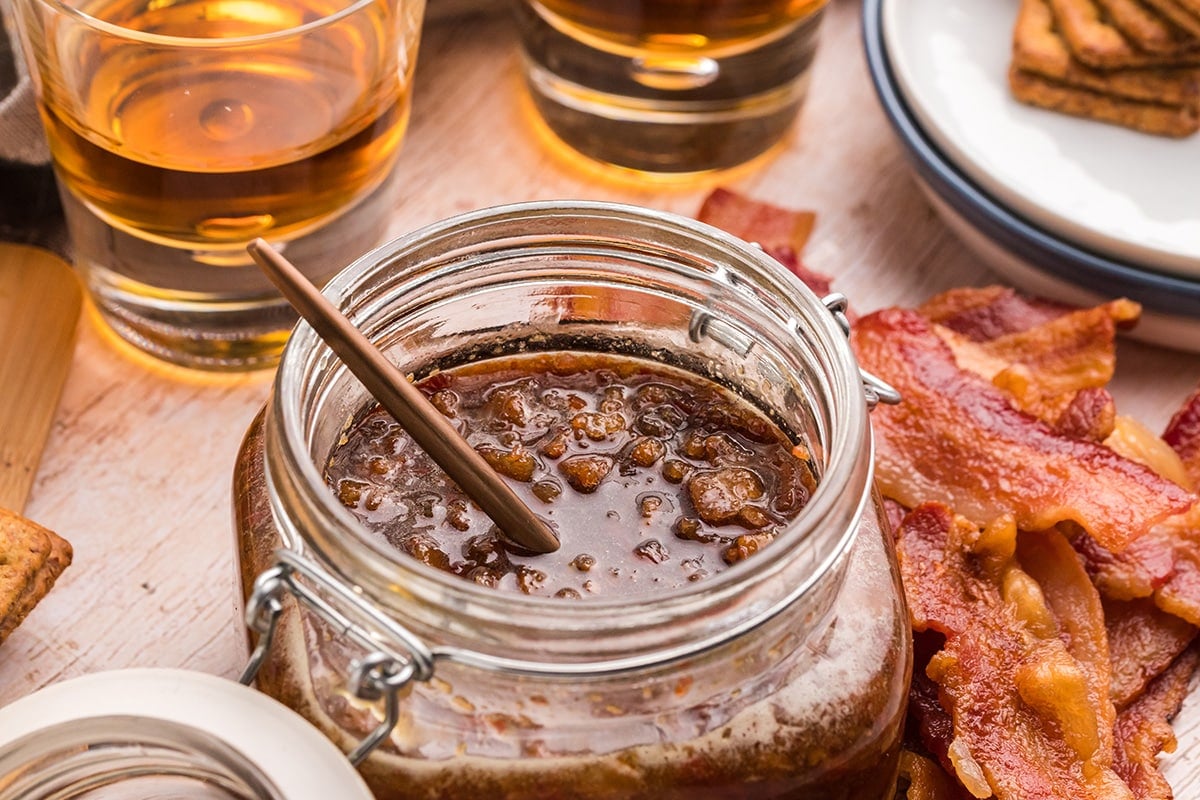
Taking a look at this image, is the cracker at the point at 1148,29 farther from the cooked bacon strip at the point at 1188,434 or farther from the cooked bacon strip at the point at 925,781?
the cooked bacon strip at the point at 925,781

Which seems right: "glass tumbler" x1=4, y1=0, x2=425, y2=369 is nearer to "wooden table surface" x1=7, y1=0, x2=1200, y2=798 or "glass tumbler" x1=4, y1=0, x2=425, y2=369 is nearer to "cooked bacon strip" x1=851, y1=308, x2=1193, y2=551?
"wooden table surface" x1=7, y1=0, x2=1200, y2=798

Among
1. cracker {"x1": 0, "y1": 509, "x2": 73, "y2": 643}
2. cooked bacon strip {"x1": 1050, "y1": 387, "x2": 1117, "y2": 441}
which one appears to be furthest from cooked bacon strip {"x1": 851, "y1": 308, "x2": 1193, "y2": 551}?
cracker {"x1": 0, "y1": 509, "x2": 73, "y2": 643}

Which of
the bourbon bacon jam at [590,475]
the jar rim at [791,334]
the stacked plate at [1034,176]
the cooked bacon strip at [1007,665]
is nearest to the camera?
the jar rim at [791,334]

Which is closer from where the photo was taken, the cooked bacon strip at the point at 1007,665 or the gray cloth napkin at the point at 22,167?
the cooked bacon strip at the point at 1007,665

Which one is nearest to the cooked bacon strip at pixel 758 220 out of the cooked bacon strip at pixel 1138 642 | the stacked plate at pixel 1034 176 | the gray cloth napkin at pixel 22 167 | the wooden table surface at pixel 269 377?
the wooden table surface at pixel 269 377

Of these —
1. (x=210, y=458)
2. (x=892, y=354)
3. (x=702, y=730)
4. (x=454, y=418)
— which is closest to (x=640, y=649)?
(x=702, y=730)

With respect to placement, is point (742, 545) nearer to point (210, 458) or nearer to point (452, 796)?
point (452, 796)
